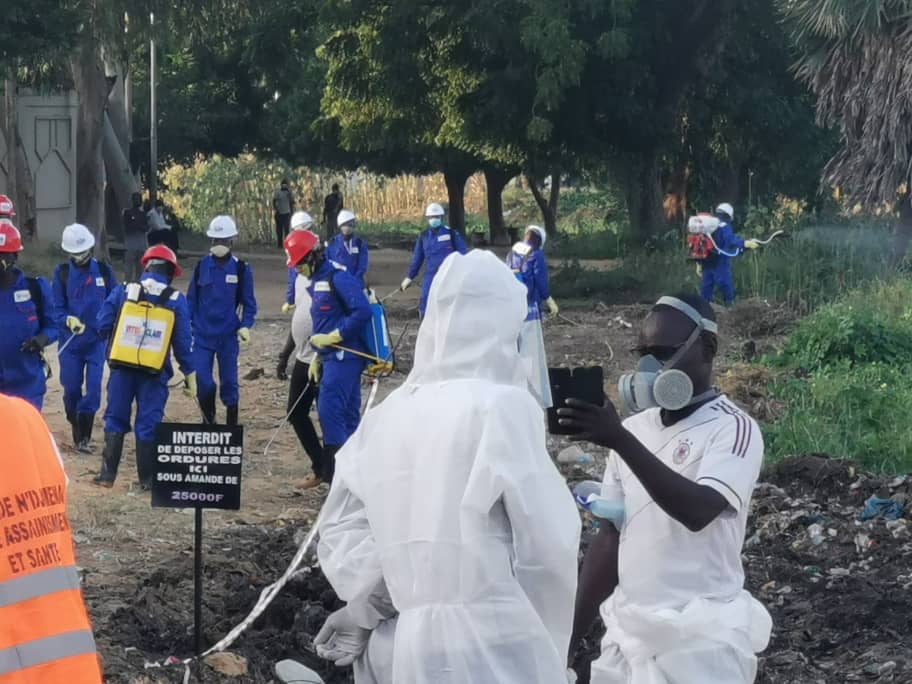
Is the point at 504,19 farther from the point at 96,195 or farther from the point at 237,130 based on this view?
the point at 237,130

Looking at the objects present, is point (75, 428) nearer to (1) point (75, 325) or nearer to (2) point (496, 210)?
(1) point (75, 325)

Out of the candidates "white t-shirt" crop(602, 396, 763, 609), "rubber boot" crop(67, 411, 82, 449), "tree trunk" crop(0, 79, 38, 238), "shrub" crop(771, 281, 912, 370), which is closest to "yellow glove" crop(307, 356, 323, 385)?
"rubber boot" crop(67, 411, 82, 449)

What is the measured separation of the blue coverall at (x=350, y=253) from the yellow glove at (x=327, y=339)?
412 inches

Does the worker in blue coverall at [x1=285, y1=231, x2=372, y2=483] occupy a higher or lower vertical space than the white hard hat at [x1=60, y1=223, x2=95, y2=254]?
lower

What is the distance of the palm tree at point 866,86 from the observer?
22.3 m

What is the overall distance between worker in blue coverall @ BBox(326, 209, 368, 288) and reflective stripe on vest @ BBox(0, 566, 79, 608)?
1837 centimetres

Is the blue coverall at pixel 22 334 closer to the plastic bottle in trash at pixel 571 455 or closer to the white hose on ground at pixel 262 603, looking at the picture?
the white hose on ground at pixel 262 603

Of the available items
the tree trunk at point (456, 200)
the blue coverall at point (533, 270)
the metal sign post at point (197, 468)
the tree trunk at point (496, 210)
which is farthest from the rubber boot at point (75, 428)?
the tree trunk at point (496, 210)

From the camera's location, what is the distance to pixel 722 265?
74.6ft

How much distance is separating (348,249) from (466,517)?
59.3 feet

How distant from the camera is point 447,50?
87.9ft

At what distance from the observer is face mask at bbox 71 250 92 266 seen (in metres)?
12.6

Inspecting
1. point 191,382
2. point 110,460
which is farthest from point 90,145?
point 110,460

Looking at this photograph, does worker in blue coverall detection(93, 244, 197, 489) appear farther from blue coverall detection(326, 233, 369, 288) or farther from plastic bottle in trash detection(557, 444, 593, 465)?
blue coverall detection(326, 233, 369, 288)
